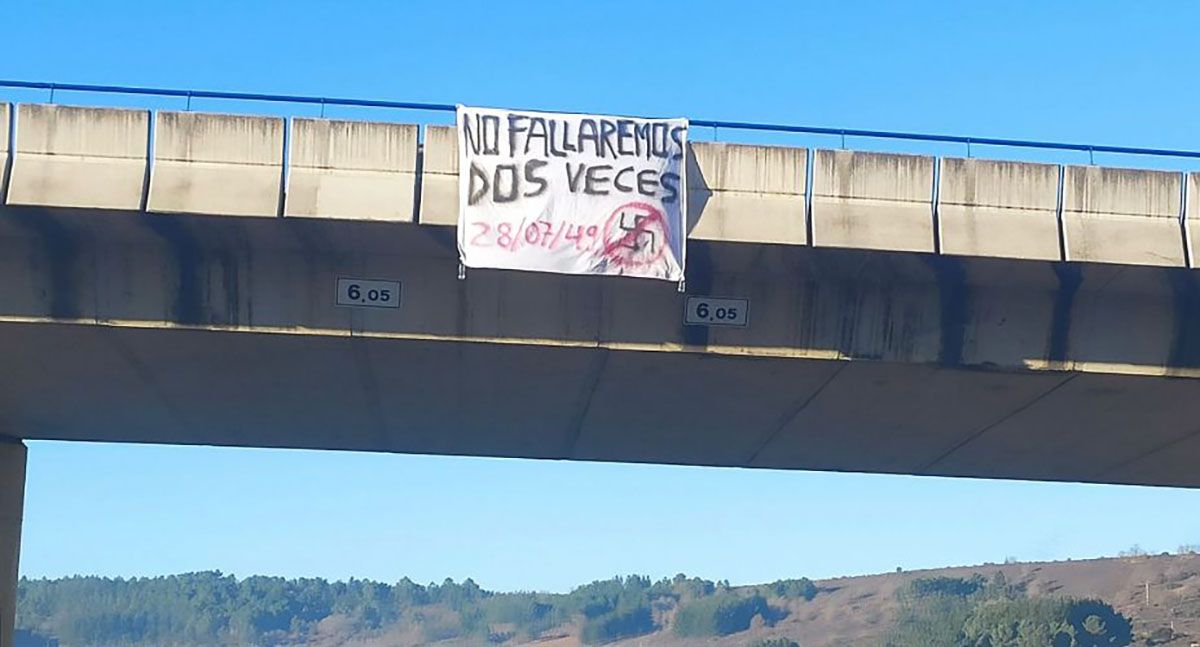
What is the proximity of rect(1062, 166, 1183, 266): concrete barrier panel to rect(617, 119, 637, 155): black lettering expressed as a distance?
6.23m

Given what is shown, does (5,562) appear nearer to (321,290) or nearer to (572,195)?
(321,290)

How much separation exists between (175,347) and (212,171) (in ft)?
10.4

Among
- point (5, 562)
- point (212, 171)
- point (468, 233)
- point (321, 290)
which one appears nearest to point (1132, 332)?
point (468, 233)

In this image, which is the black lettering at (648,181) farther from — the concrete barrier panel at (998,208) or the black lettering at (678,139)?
the concrete barrier panel at (998,208)

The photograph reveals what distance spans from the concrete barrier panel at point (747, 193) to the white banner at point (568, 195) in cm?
30

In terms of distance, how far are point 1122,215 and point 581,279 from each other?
7.75 meters

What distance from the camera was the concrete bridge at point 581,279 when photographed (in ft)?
63.1

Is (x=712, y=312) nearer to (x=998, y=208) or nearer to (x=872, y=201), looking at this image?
(x=872, y=201)

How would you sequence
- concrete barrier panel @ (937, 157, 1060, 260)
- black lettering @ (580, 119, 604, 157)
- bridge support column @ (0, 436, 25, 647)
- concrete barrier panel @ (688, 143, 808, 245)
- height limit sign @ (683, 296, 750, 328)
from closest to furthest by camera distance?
concrete barrier panel @ (688, 143, 808, 245)
black lettering @ (580, 119, 604, 157)
concrete barrier panel @ (937, 157, 1060, 260)
height limit sign @ (683, 296, 750, 328)
bridge support column @ (0, 436, 25, 647)

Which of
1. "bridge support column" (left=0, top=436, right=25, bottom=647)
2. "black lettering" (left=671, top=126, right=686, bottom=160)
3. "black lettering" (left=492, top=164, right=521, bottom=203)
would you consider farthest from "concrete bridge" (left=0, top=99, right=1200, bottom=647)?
"bridge support column" (left=0, top=436, right=25, bottom=647)

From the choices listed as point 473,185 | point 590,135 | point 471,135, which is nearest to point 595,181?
point 590,135

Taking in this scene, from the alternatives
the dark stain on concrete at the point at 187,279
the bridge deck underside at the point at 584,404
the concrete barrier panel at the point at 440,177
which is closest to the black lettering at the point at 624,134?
the concrete barrier panel at the point at 440,177

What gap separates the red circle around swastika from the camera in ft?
63.9

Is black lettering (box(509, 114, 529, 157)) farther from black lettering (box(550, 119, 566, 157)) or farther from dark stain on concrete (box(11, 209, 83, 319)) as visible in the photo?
dark stain on concrete (box(11, 209, 83, 319))
